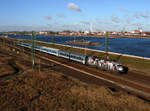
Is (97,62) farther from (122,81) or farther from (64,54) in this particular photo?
(64,54)

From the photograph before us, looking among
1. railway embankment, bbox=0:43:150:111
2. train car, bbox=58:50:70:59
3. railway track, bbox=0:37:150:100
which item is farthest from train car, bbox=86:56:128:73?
railway embankment, bbox=0:43:150:111

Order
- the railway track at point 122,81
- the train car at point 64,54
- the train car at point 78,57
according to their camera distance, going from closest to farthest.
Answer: the railway track at point 122,81 < the train car at point 78,57 < the train car at point 64,54

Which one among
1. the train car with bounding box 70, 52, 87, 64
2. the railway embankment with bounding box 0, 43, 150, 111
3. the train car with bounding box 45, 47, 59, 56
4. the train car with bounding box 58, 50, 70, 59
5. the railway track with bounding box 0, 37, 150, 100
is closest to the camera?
the railway embankment with bounding box 0, 43, 150, 111

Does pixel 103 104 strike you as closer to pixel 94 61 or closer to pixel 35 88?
pixel 35 88

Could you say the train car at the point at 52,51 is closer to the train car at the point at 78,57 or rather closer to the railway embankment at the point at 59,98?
the train car at the point at 78,57

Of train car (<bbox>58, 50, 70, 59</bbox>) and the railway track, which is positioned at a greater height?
train car (<bbox>58, 50, 70, 59</bbox>)

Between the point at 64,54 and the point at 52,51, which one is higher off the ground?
the point at 52,51

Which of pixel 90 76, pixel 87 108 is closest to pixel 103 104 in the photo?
pixel 87 108

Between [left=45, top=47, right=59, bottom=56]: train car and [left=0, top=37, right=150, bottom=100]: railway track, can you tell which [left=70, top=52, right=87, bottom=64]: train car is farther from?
[left=45, top=47, right=59, bottom=56]: train car

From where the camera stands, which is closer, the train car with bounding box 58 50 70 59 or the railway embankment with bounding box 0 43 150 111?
the railway embankment with bounding box 0 43 150 111

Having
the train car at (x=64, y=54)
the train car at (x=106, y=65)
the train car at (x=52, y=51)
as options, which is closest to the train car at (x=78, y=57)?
the train car at (x=106, y=65)

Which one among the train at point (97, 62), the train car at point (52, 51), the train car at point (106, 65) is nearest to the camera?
the train car at point (106, 65)

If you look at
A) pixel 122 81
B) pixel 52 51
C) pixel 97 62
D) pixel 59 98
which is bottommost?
pixel 122 81

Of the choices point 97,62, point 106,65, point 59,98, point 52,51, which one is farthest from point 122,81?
point 52,51
